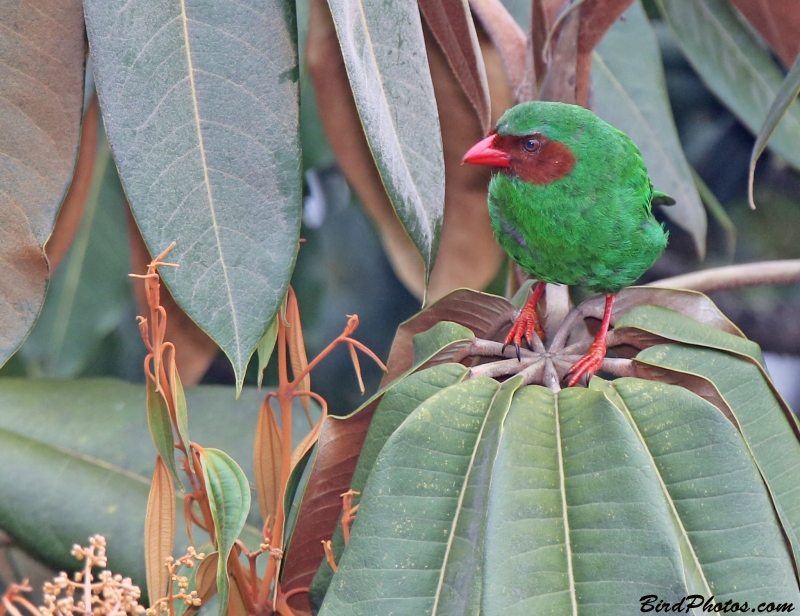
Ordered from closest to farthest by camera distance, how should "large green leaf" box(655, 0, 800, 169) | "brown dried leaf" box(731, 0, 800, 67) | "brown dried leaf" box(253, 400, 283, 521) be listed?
"brown dried leaf" box(253, 400, 283, 521) → "brown dried leaf" box(731, 0, 800, 67) → "large green leaf" box(655, 0, 800, 169)

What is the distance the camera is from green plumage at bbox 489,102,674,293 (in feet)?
4.33

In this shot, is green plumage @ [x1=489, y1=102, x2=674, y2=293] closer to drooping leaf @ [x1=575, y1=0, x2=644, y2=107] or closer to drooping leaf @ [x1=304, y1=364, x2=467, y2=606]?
drooping leaf @ [x1=575, y1=0, x2=644, y2=107]

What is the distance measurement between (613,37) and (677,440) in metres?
1.32

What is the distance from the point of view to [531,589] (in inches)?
31.6

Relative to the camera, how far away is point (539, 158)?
136 cm

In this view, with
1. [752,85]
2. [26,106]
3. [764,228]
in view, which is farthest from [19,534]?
[764,228]

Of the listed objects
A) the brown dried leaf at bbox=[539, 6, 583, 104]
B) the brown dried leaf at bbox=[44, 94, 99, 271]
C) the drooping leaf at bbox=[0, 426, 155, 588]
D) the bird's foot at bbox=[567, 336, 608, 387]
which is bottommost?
the drooping leaf at bbox=[0, 426, 155, 588]

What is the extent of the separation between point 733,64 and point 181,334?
152cm

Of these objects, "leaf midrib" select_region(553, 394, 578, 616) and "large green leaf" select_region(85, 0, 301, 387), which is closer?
"leaf midrib" select_region(553, 394, 578, 616)

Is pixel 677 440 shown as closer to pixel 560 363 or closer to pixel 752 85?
pixel 560 363

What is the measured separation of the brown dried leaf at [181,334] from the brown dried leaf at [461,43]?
56 centimetres

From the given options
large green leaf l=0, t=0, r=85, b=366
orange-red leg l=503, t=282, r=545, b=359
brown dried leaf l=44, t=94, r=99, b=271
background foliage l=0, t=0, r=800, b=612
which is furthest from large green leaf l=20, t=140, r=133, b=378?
orange-red leg l=503, t=282, r=545, b=359

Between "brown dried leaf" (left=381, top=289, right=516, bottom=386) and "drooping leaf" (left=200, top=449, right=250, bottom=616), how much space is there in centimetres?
36

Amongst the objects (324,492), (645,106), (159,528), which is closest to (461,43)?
(324,492)
